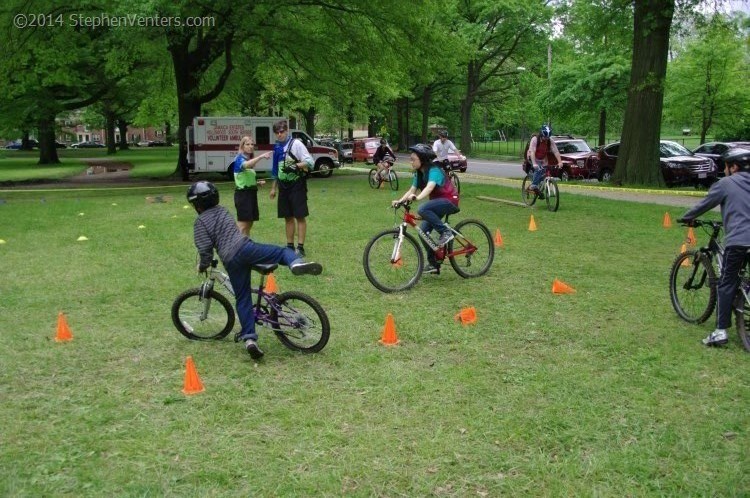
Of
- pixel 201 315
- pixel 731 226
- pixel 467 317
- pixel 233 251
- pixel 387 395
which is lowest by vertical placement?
pixel 387 395

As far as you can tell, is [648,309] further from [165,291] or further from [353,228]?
[353,228]

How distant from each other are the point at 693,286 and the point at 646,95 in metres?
15.1

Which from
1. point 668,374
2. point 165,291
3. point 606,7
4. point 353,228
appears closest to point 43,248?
point 165,291

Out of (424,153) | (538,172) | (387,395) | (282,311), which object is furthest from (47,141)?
(387,395)

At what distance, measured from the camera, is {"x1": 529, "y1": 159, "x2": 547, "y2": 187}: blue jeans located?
14.4m

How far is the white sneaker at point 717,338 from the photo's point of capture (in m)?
5.57

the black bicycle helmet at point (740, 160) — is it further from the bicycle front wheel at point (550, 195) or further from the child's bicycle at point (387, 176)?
the child's bicycle at point (387, 176)

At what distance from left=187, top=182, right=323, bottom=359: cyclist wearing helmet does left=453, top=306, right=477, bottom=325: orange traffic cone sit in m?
1.92

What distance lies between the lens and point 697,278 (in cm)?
631

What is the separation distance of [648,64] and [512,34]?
95.3 ft

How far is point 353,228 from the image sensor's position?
1277 centimetres

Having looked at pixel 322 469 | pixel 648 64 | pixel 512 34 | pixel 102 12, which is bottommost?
pixel 322 469

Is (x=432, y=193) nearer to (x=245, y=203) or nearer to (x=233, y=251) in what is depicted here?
(x=245, y=203)

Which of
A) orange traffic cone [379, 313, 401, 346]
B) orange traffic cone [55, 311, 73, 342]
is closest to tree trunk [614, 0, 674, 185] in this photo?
orange traffic cone [379, 313, 401, 346]
